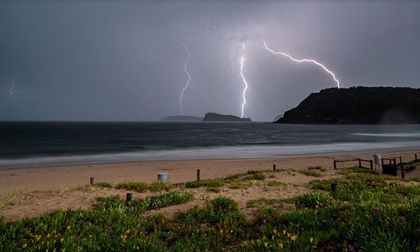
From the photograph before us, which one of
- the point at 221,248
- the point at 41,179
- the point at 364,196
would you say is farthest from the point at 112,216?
the point at 41,179

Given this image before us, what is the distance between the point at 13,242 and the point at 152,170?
24089 mm

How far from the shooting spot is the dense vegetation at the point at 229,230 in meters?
4.37

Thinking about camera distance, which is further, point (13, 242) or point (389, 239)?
point (13, 242)

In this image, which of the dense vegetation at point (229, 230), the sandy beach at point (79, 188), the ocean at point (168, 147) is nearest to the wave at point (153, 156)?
the ocean at point (168, 147)

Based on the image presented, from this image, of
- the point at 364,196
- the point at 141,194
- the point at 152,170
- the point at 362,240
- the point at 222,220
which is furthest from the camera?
the point at 152,170

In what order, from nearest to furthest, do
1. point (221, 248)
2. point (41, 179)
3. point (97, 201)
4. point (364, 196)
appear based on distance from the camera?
point (221, 248)
point (364, 196)
point (97, 201)
point (41, 179)

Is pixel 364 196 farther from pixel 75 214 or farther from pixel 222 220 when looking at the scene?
pixel 75 214

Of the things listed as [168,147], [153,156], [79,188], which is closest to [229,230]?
[79,188]

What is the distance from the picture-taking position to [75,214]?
23.3ft

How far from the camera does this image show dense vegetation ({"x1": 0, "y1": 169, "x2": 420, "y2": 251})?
14.3 ft

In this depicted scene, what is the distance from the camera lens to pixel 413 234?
4.11 meters

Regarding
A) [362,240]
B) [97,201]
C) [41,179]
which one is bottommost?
[41,179]

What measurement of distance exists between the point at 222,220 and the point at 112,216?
9.11ft

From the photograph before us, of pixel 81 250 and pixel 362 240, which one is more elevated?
pixel 362 240
